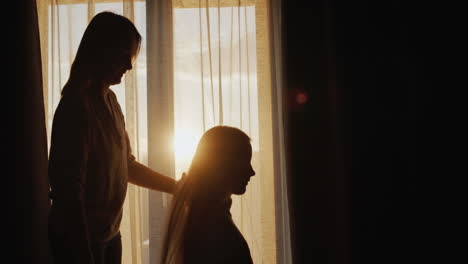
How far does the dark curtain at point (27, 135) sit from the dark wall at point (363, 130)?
112 cm

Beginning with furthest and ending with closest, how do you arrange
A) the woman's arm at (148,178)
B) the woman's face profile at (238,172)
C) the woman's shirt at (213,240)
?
the woman's arm at (148,178)
the woman's face profile at (238,172)
the woman's shirt at (213,240)

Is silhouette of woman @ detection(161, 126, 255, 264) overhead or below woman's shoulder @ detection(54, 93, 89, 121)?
below

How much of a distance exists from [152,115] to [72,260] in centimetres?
107

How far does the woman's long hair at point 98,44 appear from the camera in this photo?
959mm

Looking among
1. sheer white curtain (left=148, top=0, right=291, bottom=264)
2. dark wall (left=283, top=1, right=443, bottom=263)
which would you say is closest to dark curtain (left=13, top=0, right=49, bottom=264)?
sheer white curtain (left=148, top=0, right=291, bottom=264)

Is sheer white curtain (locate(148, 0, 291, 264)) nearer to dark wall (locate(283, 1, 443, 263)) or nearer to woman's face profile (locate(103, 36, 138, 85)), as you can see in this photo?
dark wall (locate(283, 1, 443, 263))

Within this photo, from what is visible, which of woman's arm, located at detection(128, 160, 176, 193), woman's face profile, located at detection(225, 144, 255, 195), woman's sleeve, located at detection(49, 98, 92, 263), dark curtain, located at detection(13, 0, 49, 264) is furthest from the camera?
dark curtain, located at detection(13, 0, 49, 264)

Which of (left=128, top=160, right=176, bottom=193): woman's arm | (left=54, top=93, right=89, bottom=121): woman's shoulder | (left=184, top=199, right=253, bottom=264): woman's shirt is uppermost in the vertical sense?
(left=54, top=93, right=89, bottom=121): woman's shoulder

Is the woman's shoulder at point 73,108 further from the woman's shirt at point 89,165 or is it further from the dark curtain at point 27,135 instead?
the dark curtain at point 27,135

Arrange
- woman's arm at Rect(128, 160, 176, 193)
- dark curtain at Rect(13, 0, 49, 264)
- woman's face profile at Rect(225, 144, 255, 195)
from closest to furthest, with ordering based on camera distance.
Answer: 1. woman's face profile at Rect(225, 144, 255, 195)
2. woman's arm at Rect(128, 160, 176, 193)
3. dark curtain at Rect(13, 0, 49, 264)

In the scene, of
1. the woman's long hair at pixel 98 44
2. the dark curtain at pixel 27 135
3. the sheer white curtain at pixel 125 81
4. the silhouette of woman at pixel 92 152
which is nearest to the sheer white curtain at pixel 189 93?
the sheer white curtain at pixel 125 81

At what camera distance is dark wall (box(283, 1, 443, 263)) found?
1.79 m

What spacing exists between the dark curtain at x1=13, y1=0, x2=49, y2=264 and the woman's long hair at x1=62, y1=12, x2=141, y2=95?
91 cm

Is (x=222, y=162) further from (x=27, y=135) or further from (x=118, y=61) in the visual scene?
(x=27, y=135)
